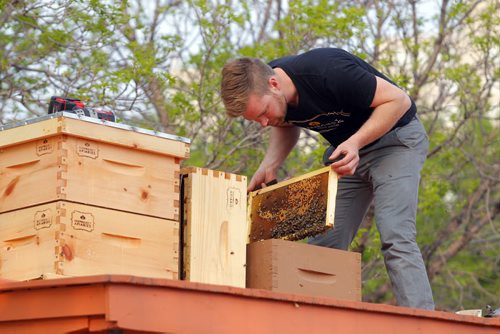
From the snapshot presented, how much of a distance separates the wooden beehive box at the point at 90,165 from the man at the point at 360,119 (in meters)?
0.77

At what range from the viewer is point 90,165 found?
5047 millimetres

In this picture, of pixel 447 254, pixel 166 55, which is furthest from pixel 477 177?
pixel 166 55

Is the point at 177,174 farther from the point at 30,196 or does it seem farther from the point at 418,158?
the point at 418,158

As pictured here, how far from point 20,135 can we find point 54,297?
1059mm

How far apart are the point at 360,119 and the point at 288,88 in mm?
498

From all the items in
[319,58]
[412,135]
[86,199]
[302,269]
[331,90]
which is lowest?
[302,269]

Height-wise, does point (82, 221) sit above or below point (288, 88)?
below

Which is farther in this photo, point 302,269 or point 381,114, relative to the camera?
point 381,114

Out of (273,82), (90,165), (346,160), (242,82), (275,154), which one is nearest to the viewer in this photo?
(90,165)

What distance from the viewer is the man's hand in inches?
221

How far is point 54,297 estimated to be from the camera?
445cm

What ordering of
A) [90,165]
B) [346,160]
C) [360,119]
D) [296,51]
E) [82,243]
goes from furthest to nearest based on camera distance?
[296,51]
[360,119]
[346,160]
[90,165]
[82,243]

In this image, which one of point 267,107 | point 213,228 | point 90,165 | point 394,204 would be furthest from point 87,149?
point 394,204

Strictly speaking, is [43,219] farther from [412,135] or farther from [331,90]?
[412,135]
